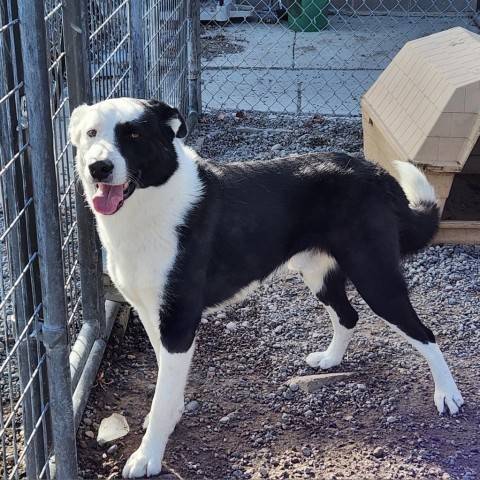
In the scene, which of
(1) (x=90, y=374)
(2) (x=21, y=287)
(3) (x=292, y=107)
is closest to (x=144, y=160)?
(2) (x=21, y=287)

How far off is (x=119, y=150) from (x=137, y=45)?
165 centimetres

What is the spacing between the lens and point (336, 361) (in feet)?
12.0

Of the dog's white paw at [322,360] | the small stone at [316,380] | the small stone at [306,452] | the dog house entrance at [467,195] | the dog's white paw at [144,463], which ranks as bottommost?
the dog house entrance at [467,195]

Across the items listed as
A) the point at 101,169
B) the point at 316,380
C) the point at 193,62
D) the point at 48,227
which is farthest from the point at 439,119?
the point at 193,62

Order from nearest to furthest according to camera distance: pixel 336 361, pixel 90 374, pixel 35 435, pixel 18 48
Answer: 1. pixel 18 48
2. pixel 35 435
3. pixel 90 374
4. pixel 336 361

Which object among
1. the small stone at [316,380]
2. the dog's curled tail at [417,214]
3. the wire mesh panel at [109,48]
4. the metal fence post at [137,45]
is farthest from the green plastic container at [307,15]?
the small stone at [316,380]

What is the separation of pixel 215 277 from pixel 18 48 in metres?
1.18

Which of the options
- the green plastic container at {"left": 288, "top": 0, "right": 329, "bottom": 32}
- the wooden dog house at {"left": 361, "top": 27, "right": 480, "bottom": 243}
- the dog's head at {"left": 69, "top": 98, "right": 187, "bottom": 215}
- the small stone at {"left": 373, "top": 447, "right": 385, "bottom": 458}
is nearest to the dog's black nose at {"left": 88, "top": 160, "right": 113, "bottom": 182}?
the dog's head at {"left": 69, "top": 98, "right": 187, "bottom": 215}

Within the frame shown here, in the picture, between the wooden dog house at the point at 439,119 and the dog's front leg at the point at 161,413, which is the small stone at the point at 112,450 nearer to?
the dog's front leg at the point at 161,413

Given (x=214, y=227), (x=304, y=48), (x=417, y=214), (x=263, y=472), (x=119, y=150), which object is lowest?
(x=304, y=48)

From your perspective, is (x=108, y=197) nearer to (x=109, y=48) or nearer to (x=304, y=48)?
(x=109, y=48)

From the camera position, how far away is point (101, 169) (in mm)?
2611

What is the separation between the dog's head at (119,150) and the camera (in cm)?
265

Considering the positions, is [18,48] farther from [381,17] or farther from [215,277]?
[381,17]
